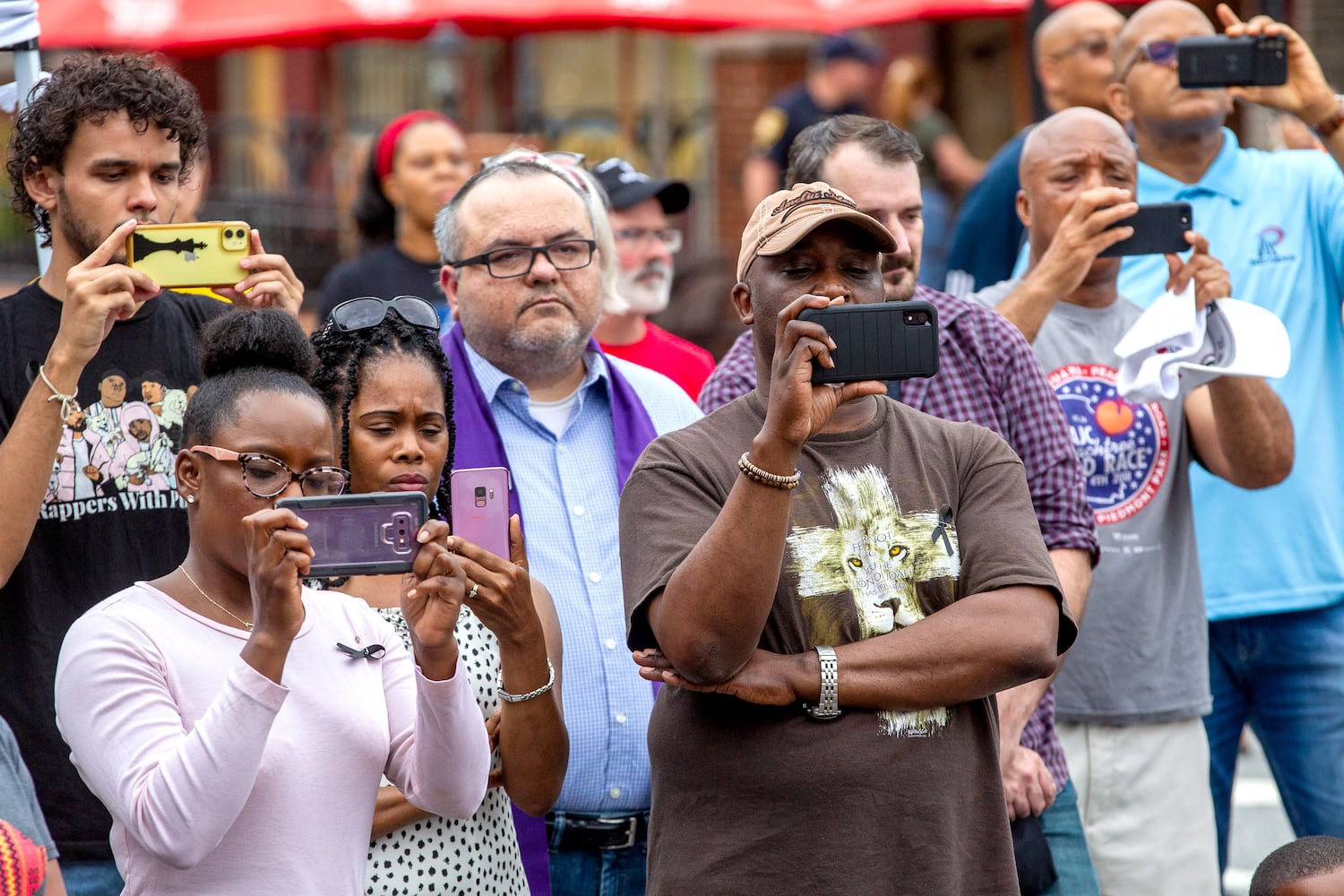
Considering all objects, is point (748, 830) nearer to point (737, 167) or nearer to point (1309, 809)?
point (1309, 809)

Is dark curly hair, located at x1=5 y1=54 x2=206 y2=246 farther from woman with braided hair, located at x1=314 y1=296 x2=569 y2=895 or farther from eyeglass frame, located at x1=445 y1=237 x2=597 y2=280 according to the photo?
eyeglass frame, located at x1=445 y1=237 x2=597 y2=280

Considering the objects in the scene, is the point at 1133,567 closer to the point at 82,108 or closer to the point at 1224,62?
the point at 1224,62

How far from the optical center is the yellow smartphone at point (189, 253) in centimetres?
376

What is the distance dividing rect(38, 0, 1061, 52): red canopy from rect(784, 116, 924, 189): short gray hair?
6.22 meters

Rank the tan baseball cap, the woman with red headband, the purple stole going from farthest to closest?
the woman with red headband, the purple stole, the tan baseball cap

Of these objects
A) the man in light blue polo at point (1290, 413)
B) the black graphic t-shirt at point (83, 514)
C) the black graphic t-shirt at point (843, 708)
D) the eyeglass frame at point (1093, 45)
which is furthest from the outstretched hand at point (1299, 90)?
the black graphic t-shirt at point (83, 514)

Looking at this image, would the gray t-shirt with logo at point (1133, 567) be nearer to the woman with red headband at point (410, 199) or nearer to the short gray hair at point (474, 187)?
the short gray hair at point (474, 187)

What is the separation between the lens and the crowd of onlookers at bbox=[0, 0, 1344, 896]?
9.61ft

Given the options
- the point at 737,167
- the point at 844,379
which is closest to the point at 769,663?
the point at 844,379

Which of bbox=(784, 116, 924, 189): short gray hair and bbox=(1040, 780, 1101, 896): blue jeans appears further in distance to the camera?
bbox=(784, 116, 924, 189): short gray hair

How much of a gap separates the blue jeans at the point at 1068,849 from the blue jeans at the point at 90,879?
6.93 ft

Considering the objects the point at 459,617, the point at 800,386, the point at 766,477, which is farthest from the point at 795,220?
the point at 459,617

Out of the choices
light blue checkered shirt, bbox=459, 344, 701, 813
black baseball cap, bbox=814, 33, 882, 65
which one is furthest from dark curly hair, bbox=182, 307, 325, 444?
black baseball cap, bbox=814, 33, 882, 65

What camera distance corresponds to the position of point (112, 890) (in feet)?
11.9
